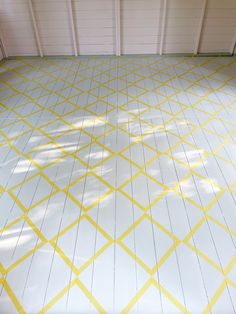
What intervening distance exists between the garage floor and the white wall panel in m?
1.55

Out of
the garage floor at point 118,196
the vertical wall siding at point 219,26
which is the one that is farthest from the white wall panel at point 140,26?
the garage floor at point 118,196

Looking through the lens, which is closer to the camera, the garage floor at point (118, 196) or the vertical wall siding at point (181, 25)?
the garage floor at point (118, 196)

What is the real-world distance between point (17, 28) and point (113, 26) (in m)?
2.40

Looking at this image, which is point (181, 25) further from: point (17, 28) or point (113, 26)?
point (17, 28)

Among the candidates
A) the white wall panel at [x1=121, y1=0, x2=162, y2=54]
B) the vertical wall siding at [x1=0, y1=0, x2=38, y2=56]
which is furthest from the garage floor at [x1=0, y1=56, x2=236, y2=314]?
the vertical wall siding at [x1=0, y1=0, x2=38, y2=56]

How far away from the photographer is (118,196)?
2.97 metres

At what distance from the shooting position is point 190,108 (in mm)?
4488

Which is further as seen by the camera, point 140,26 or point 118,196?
point 140,26

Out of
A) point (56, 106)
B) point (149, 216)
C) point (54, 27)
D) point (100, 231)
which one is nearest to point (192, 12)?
point (54, 27)

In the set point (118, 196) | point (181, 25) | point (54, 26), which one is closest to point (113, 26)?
point (54, 26)

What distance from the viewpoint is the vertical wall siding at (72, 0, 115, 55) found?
223 inches

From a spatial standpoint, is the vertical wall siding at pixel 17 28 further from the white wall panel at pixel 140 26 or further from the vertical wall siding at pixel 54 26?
the white wall panel at pixel 140 26

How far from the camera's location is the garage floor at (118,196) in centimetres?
218

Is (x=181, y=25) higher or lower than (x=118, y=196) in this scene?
higher
